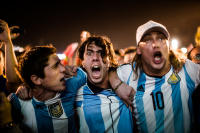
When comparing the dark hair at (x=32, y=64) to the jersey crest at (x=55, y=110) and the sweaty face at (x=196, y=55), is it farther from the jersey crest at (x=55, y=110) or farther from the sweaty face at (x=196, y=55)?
the sweaty face at (x=196, y=55)

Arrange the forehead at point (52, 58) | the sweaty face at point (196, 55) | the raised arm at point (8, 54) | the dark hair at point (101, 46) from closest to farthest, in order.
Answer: the forehead at point (52, 58)
the raised arm at point (8, 54)
the dark hair at point (101, 46)
the sweaty face at point (196, 55)

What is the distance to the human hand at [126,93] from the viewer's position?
200cm

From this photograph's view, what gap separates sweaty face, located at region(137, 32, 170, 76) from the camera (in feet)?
6.45

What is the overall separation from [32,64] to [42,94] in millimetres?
465

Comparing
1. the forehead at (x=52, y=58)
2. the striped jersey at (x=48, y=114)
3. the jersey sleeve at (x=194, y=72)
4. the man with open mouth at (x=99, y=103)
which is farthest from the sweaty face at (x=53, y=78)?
the jersey sleeve at (x=194, y=72)

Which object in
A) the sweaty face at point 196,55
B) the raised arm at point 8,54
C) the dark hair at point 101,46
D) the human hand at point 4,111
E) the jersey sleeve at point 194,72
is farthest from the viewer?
the sweaty face at point 196,55

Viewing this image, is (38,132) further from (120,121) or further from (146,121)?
(146,121)

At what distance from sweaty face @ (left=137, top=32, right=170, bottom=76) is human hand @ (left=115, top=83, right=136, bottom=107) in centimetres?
42

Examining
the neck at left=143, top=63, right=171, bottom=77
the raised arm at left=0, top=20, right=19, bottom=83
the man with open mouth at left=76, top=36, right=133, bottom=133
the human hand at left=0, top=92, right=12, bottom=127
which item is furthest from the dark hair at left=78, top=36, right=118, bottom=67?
the human hand at left=0, top=92, right=12, bottom=127

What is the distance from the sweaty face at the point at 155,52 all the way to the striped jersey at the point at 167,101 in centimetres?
13

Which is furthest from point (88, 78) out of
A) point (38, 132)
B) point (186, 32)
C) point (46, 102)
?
point (186, 32)

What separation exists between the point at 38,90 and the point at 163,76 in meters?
1.89

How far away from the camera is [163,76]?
200cm

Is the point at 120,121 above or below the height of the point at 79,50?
below
